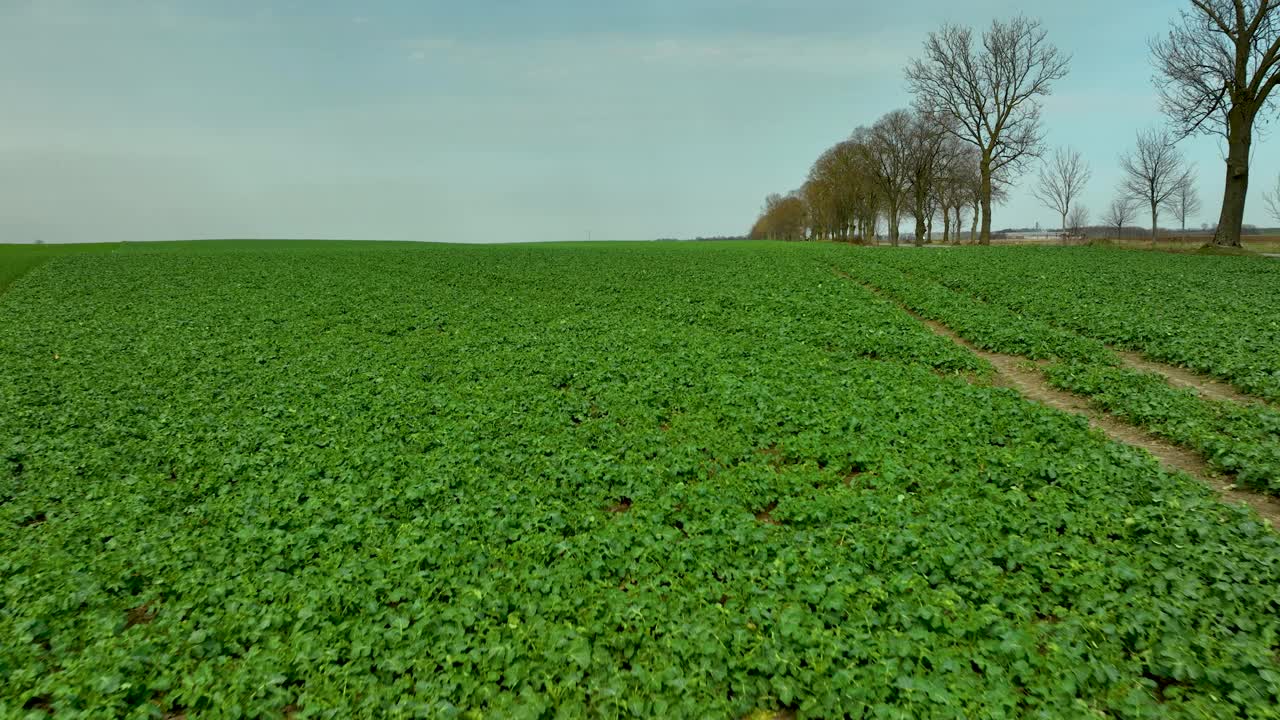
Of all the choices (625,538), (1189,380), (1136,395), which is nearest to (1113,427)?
(1136,395)

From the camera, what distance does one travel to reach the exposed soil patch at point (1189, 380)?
508 inches

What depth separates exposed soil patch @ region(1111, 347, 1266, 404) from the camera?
508 inches

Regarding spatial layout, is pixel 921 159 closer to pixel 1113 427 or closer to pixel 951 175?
pixel 951 175

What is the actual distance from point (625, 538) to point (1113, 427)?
9795 millimetres

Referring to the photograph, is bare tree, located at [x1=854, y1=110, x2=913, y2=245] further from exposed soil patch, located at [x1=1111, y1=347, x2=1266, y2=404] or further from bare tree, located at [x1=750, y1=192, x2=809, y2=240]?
exposed soil patch, located at [x1=1111, y1=347, x2=1266, y2=404]

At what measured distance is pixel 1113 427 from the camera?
11734 mm

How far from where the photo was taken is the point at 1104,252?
36906 mm

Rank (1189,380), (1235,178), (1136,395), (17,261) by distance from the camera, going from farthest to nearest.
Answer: (17,261) < (1235,178) < (1189,380) < (1136,395)

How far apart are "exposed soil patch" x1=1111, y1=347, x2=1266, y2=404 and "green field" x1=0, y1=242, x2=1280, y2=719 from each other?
421 mm

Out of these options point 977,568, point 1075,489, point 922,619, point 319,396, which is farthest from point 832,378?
point 319,396

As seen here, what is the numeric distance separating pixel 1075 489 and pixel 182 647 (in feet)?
35.3

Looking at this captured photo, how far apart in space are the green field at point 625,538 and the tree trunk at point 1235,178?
24.6 metres

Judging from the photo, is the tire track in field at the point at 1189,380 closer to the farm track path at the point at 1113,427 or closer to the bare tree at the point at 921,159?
the farm track path at the point at 1113,427

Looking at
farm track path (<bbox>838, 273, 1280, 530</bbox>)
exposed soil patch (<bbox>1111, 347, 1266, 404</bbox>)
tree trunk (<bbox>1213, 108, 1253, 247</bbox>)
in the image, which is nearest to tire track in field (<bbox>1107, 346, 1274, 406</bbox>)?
exposed soil patch (<bbox>1111, 347, 1266, 404</bbox>)
